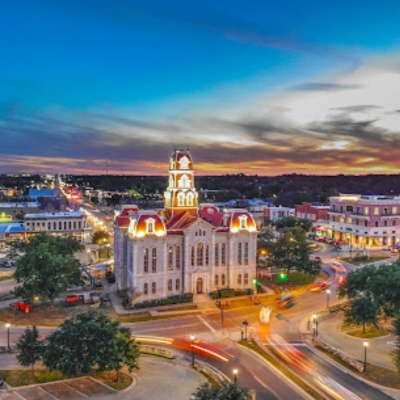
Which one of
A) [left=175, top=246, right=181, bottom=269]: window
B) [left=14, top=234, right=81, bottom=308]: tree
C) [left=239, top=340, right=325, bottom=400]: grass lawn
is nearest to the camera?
[left=239, top=340, right=325, bottom=400]: grass lawn

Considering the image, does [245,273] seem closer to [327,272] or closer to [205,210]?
[205,210]

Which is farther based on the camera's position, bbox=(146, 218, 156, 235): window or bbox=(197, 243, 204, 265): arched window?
bbox=(197, 243, 204, 265): arched window

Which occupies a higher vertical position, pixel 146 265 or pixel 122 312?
pixel 146 265

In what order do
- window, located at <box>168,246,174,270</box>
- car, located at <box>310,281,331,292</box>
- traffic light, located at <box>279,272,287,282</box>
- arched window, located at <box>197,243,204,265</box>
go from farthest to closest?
traffic light, located at <box>279,272,287,282</box> → car, located at <box>310,281,331,292</box> → arched window, located at <box>197,243,204,265</box> → window, located at <box>168,246,174,270</box>

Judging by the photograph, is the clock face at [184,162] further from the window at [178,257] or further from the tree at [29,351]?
the tree at [29,351]

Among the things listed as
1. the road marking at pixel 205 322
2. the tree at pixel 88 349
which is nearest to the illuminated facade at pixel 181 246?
the road marking at pixel 205 322

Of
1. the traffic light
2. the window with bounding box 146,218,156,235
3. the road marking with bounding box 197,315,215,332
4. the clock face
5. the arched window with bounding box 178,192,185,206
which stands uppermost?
the clock face

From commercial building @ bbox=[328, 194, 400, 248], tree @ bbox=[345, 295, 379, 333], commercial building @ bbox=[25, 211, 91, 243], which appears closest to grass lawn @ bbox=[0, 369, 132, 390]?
tree @ bbox=[345, 295, 379, 333]

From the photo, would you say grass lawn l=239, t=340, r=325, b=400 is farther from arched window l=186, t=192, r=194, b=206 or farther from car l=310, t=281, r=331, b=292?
arched window l=186, t=192, r=194, b=206

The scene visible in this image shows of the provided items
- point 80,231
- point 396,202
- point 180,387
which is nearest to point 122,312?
point 180,387
